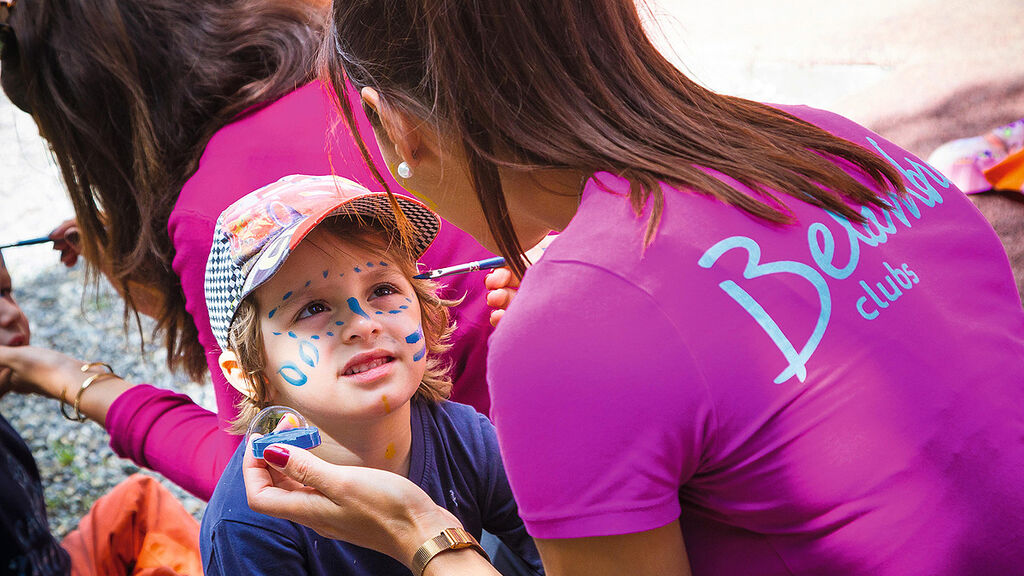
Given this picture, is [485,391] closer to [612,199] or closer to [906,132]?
[612,199]

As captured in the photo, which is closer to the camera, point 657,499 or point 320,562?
point 657,499

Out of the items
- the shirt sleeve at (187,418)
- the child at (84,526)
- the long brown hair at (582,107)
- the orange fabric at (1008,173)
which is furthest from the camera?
the orange fabric at (1008,173)

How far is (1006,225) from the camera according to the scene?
75.5 inches

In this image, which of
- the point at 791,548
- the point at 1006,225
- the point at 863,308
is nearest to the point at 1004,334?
the point at 863,308

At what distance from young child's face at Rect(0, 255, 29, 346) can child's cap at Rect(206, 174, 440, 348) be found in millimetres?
651

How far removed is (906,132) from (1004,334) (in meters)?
1.43

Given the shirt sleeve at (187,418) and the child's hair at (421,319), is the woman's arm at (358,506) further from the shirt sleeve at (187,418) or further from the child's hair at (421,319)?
the shirt sleeve at (187,418)

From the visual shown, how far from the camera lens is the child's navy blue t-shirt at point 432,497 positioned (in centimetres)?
107

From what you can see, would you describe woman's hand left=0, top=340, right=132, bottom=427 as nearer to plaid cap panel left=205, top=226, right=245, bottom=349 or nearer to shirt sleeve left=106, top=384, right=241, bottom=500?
shirt sleeve left=106, top=384, right=241, bottom=500

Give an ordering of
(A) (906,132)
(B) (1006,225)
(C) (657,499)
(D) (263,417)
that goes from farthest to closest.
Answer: (A) (906,132)
(B) (1006,225)
(D) (263,417)
(C) (657,499)

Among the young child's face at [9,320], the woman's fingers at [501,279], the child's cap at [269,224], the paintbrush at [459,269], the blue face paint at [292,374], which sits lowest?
the young child's face at [9,320]

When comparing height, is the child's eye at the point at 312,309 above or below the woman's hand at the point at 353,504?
above

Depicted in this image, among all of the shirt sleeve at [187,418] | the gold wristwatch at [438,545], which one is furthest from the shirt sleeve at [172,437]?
the gold wristwatch at [438,545]

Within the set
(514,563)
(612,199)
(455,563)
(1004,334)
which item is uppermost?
(612,199)
